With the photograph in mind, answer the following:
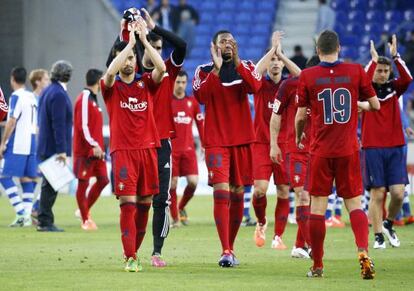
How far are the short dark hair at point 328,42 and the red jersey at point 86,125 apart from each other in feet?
24.8

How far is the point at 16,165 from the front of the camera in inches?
747

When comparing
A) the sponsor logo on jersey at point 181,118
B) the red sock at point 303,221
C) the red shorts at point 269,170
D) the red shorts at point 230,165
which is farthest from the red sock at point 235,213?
the sponsor logo on jersey at point 181,118

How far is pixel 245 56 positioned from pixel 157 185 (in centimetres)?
2146


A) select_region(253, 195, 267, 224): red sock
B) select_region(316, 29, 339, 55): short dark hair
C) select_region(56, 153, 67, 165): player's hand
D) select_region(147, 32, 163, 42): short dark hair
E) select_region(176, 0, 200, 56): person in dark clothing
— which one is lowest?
select_region(253, 195, 267, 224): red sock

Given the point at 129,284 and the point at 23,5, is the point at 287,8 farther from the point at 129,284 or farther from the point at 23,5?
the point at 129,284

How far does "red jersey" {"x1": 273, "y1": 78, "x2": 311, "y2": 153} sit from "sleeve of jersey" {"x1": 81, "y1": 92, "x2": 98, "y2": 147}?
166 inches

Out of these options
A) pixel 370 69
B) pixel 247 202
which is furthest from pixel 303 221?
pixel 247 202

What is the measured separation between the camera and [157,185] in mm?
11898

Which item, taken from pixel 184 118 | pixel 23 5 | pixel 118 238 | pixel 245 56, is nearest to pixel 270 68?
pixel 118 238

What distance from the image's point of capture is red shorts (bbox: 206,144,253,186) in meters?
12.5

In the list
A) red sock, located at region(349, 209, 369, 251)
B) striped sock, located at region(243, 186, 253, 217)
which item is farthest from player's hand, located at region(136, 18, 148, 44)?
striped sock, located at region(243, 186, 253, 217)

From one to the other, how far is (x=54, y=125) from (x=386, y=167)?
18.0 ft

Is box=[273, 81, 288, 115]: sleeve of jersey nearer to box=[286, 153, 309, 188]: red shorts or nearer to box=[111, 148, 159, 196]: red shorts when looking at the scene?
box=[286, 153, 309, 188]: red shorts

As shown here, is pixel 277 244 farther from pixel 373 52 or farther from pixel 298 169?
pixel 373 52
